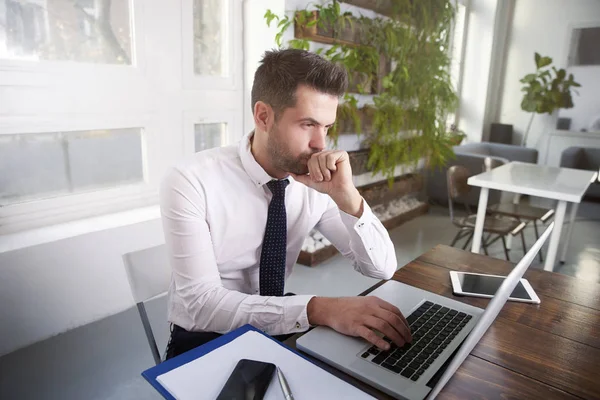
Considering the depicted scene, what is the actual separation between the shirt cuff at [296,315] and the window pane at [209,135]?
1.89 metres

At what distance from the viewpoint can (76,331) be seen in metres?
2.09

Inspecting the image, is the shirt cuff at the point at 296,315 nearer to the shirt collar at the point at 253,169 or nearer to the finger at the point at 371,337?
the finger at the point at 371,337

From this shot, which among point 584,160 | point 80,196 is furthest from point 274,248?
point 584,160

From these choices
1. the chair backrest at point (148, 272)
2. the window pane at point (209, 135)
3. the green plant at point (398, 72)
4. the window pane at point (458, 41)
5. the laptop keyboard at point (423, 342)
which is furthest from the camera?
the window pane at point (458, 41)

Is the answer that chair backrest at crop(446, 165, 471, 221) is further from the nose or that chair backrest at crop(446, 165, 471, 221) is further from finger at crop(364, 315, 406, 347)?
finger at crop(364, 315, 406, 347)

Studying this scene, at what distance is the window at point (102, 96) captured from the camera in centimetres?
192

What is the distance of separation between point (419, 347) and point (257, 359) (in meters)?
0.32

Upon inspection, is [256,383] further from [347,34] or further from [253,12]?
[347,34]

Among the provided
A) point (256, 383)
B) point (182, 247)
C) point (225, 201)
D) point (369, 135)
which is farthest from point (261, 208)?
point (369, 135)

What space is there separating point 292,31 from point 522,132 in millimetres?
5107

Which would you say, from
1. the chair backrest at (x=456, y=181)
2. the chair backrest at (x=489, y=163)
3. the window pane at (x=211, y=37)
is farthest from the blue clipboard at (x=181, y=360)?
the chair backrest at (x=489, y=163)

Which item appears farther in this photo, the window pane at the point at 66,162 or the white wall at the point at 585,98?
the white wall at the point at 585,98

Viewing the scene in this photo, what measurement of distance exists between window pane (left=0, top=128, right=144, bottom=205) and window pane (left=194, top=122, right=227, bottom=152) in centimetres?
38

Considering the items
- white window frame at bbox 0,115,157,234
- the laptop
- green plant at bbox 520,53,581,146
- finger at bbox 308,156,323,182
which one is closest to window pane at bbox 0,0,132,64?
white window frame at bbox 0,115,157,234
